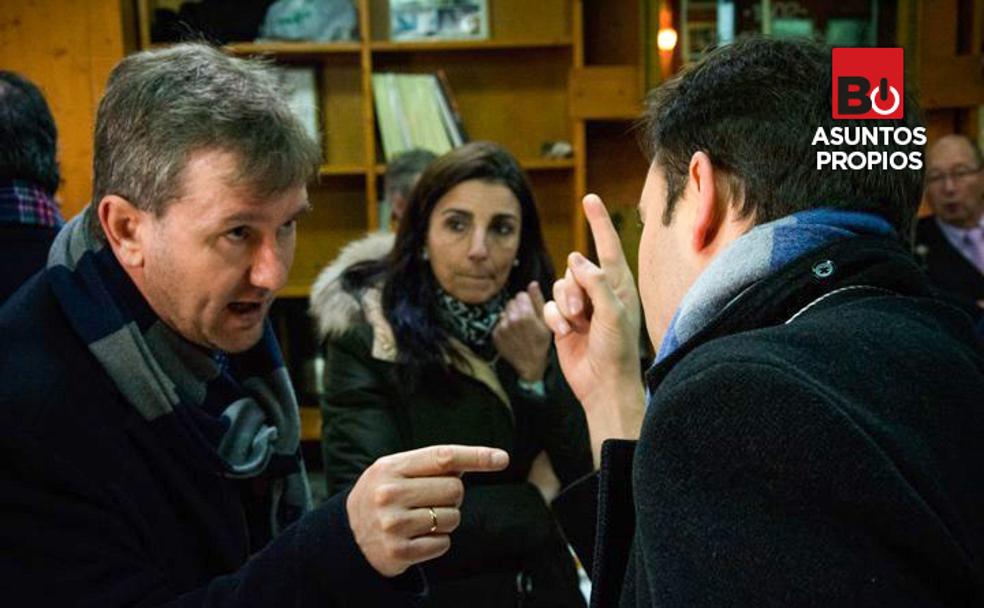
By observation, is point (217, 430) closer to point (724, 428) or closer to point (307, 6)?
point (724, 428)

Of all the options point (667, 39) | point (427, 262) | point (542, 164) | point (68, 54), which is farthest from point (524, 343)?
point (68, 54)

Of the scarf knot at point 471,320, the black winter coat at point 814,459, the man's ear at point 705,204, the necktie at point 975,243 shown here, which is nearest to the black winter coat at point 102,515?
the black winter coat at point 814,459

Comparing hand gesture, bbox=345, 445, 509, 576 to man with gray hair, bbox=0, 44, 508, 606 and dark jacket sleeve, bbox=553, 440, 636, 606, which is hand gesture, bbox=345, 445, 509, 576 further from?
dark jacket sleeve, bbox=553, 440, 636, 606

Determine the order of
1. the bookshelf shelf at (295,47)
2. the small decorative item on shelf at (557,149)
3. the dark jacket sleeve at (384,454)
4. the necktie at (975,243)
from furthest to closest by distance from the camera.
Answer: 1. the small decorative item on shelf at (557,149)
2. the bookshelf shelf at (295,47)
3. the necktie at (975,243)
4. the dark jacket sleeve at (384,454)

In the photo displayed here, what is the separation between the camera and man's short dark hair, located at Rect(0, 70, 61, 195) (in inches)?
76.4

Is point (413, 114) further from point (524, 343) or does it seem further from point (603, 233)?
point (603, 233)

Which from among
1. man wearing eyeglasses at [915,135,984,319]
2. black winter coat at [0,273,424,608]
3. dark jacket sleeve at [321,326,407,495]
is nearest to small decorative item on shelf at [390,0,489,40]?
man wearing eyeglasses at [915,135,984,319]

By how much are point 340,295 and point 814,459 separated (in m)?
1.48

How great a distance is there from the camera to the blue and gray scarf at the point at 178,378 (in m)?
1.10

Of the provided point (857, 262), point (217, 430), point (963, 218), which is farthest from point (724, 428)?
point (963, 218)

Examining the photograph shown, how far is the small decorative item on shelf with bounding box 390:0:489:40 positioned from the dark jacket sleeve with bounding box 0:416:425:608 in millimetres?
3122

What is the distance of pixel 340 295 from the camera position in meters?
2.05

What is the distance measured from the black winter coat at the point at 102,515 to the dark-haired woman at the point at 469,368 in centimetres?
68

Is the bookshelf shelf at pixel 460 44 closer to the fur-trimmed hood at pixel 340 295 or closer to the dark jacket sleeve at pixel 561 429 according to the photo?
the fur-trimmed hood at pixel 340 295
